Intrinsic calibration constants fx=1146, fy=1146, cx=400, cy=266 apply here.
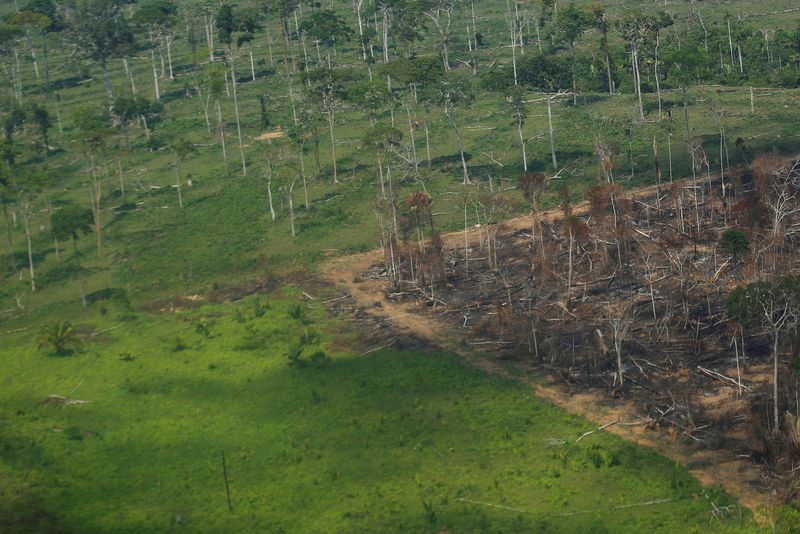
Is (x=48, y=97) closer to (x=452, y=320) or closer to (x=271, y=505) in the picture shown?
(x=452, y=320)

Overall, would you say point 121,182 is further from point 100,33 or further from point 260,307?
point 260,307

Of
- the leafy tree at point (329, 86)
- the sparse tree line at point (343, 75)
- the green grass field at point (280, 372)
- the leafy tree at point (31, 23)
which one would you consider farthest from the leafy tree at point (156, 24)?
the leafy tree at point (329, 86)

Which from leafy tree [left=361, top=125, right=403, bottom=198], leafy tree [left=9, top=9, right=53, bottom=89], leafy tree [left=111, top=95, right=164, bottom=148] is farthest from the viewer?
leafy tree [left=9, top=9, right=53, bottom=89]

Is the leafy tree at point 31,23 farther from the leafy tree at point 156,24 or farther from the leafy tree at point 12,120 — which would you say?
the leafy tree at point 12,120

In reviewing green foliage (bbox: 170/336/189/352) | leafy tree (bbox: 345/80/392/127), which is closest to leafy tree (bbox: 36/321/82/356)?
green foliage (bbox: 170/336/189/352)

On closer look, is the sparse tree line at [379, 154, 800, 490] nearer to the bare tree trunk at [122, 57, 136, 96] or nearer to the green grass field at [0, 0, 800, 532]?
the green grass field at [0, 0, 800, 532]

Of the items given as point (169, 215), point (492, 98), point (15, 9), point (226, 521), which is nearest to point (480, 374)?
point (226, 521)
